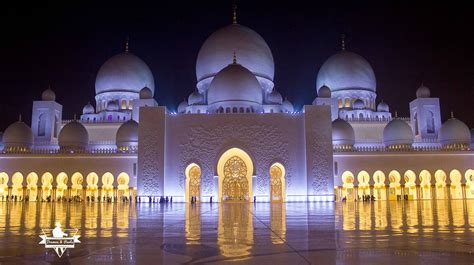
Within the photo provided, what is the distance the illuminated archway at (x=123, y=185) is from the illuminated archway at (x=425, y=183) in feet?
45.9

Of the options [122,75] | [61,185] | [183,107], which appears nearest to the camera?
[61,185]

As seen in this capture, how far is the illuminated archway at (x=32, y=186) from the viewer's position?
72.2ft

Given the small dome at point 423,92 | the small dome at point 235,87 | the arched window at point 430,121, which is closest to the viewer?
the small dome at point 235,87

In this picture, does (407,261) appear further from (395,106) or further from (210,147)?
(395,106)

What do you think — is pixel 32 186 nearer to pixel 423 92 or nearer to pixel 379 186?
pixel 379 186

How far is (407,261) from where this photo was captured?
2.49m

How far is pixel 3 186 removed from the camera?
22234mm

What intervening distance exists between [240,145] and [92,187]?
7.66 meters

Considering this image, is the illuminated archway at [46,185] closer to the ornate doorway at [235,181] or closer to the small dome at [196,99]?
the small dome at [196,99]

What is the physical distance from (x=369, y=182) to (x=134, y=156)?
36.7 feet

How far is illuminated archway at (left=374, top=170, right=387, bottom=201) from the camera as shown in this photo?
21531 mm

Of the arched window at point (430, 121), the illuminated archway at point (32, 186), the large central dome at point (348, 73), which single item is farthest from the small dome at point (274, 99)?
the illuminated archway at point (32, 186)

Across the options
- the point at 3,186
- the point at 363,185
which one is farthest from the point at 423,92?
the point at 3,186

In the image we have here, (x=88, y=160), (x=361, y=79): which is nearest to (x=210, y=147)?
(x=88, y=160)
